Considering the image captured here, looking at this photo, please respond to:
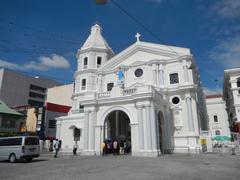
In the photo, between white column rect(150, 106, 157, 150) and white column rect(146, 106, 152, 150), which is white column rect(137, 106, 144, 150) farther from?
white column rect(150, 106, 157, 150)

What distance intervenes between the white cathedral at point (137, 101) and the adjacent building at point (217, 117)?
82.9 ft

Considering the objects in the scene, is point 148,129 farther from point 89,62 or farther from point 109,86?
point 89,62

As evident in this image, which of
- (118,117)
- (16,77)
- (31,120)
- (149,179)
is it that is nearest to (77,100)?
(118,117)

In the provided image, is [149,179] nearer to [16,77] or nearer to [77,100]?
[77,100]

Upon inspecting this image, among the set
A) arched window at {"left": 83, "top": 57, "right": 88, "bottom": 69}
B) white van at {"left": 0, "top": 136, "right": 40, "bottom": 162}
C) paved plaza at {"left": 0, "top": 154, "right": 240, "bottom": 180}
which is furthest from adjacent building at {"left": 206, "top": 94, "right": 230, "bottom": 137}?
white van at {"left": 0, "top": 136, "right": 40, "bottom": 162}

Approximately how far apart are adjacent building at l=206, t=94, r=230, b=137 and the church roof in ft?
106

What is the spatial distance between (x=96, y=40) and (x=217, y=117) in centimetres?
3561

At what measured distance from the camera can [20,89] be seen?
6400 centimetres

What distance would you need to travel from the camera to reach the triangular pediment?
2667 cm

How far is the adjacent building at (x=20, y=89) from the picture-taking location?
6009 cm

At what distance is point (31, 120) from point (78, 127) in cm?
1494

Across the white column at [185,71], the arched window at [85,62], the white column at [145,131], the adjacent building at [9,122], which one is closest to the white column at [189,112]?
the white column at [185,71]

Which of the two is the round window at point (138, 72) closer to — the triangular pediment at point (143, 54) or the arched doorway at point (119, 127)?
the triangular pediment at point (143, 54)

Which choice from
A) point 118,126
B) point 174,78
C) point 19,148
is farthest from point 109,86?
point 19,148
